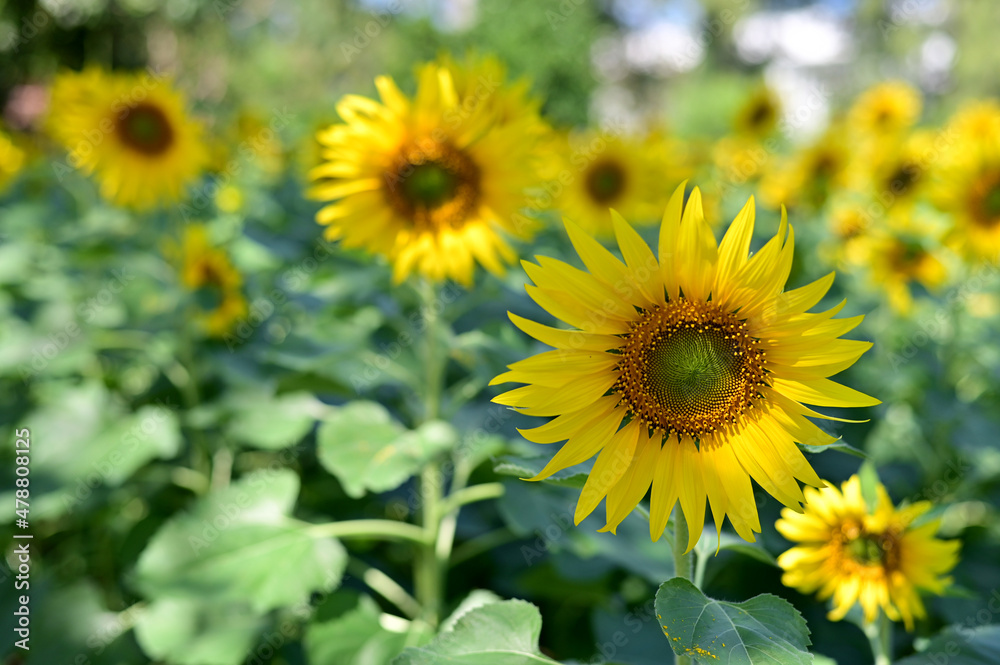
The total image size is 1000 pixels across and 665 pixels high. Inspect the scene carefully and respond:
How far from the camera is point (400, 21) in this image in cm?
1545

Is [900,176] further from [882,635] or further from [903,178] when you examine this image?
[882,635]

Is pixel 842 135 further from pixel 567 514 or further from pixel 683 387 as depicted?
pixel 683 387

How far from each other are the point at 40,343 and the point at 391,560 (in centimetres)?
184

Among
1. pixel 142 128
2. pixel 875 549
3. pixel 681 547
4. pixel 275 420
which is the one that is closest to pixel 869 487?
pixel 875 549

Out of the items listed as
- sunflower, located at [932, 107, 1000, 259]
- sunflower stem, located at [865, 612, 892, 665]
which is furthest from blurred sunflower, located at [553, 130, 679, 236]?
sunflower stem, located at [865, 612, 892, 665]

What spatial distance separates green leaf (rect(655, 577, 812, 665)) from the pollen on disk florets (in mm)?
295

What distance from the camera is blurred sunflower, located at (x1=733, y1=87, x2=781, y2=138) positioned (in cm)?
633

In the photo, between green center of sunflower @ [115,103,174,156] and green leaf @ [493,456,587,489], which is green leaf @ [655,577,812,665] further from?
green center of sunflower @ [115,103,174,156]

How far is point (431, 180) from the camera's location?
2533 mm

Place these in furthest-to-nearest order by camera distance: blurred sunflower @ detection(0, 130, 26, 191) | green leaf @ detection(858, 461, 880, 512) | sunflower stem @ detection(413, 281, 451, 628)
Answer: blurred sunflower @ detection(0, 130, 26, 191) → sunflower stem @ detection(413, 281, 451, 628) → green leaf @ detection(858, 461, 880, 512)

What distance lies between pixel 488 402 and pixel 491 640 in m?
1.39

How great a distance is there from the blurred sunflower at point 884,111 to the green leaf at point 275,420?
201 inches

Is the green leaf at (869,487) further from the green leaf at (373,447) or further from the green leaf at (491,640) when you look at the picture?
the green leaf at (373,447)

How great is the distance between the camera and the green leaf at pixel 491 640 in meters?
1.32
